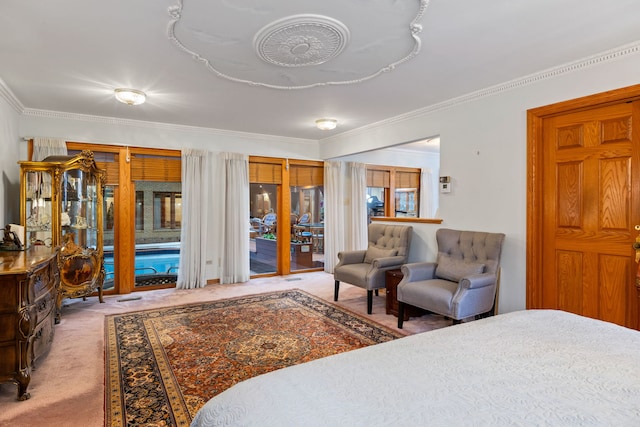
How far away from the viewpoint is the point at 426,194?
8.14 meters

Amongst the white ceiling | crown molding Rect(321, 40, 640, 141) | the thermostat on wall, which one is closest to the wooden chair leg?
the thermostat on wall

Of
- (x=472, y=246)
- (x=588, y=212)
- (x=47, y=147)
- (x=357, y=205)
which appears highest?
(x=47, y=147)

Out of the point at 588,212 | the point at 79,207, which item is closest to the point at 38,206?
the point at 79,207

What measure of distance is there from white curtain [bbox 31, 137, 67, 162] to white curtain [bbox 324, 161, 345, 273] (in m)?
4.18

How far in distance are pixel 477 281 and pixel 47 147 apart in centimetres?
548

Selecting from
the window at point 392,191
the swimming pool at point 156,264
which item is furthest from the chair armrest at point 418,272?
the swimming pool at point 156,264

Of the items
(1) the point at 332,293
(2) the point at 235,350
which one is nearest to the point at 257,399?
(2) the point at 235,350

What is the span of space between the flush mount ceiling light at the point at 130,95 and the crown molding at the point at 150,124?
1507 mm

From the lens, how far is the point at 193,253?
5.65 m

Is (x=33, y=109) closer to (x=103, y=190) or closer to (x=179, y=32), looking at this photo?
(x=103, y=190)

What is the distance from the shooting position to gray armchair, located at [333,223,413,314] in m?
4.29

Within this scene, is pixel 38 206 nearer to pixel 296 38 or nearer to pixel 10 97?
pixel 10 97

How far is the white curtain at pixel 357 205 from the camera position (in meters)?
7.16

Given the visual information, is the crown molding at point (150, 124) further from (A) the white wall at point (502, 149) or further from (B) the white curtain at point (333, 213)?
(A) the white wall at point (502, 149)
